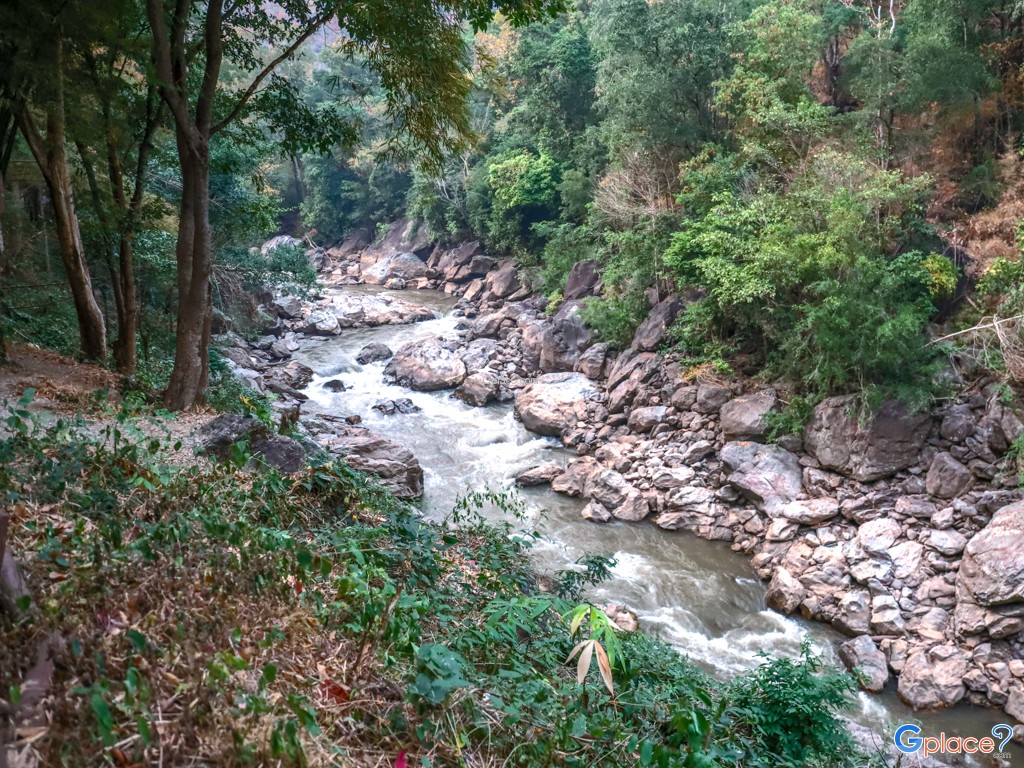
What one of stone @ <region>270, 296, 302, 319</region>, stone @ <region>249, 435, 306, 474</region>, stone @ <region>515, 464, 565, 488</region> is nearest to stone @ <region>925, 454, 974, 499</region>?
stone @ <region>515, 464, 565, 488</region>

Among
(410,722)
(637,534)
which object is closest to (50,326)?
(637,534)

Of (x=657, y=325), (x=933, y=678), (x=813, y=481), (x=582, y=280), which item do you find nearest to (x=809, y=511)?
(x=813, y=481)

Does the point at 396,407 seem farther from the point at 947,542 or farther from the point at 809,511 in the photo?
the point at 947,542

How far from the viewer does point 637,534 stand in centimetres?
1005

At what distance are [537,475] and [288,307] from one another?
12967mm

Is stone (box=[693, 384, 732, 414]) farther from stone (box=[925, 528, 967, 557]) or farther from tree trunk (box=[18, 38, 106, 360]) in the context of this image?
tree trunk (box=[18, 38, 106, 360])

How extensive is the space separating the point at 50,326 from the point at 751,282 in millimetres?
10741

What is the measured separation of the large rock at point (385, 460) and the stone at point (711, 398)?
514 cm

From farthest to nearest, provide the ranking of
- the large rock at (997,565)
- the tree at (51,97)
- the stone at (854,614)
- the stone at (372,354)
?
the stone at (372,354)
the stone at (854,614)
the large rock at (997,565)
the tree at (51,97)

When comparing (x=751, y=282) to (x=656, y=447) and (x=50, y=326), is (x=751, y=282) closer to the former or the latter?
(x=656, y=447)

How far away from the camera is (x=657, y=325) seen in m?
14.0

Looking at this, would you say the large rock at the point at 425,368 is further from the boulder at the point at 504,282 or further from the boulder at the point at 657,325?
the boulder at the point at 504,282

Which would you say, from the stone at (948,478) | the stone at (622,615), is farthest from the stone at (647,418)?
the stone at (622,615)

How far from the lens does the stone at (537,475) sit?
1146 centimetres
